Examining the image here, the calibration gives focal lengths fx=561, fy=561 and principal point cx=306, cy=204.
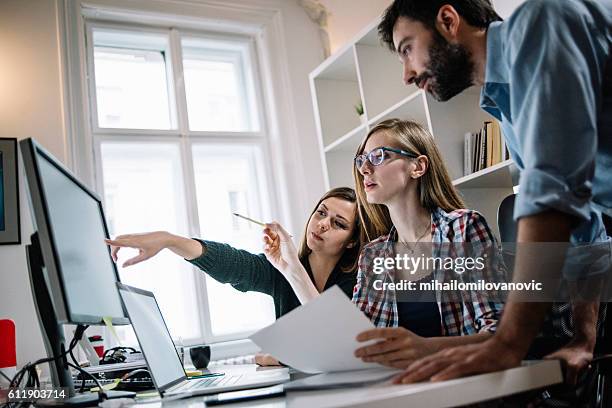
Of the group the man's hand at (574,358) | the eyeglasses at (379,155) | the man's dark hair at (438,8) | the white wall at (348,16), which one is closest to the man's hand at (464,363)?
the man's hand at (574,358)

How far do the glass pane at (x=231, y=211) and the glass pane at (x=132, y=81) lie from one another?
1.20ft

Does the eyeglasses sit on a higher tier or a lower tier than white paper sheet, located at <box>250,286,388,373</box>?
higher

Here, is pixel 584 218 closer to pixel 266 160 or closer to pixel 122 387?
pixel 122 387

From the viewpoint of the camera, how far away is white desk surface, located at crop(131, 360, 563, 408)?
0.59 metres

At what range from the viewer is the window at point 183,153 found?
3.26 metres

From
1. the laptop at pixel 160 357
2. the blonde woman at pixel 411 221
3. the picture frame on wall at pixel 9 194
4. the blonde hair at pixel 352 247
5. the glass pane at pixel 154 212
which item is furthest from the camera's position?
the glass pane at pixel 154 212

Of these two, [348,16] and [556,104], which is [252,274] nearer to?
[556,104]

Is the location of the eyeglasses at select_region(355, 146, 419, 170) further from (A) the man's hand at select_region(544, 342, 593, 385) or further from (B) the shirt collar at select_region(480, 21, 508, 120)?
(A) the man's hand at select_region(544, 342, 593, 385)

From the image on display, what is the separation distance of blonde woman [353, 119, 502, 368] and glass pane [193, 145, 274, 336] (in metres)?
1.71

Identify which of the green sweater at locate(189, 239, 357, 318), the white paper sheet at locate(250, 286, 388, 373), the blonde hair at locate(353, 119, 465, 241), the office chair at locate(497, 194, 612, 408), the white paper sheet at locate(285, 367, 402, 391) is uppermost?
the blonde hair at locate(353, 119, 465, 241)

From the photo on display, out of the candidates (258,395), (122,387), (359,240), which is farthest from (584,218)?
(359,240)

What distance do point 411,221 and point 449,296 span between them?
0.34 metres

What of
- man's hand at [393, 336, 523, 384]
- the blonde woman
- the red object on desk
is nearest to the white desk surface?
man's hand at [393, 336, 523, 384]

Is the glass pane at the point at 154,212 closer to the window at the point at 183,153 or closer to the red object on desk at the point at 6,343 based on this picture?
the window at the point at 183,153
